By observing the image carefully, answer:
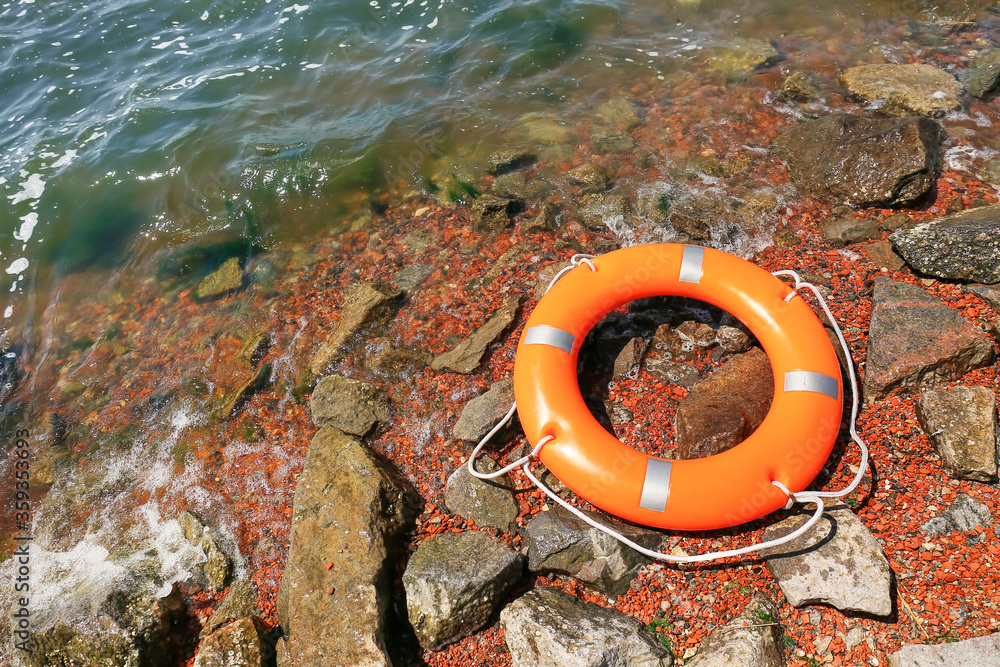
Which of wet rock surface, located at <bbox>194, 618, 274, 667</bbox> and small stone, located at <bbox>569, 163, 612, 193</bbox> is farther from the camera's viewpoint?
small stone, located at <bbox>569, 163, 612, 193</bbox>

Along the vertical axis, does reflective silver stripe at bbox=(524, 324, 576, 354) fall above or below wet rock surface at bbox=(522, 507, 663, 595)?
above

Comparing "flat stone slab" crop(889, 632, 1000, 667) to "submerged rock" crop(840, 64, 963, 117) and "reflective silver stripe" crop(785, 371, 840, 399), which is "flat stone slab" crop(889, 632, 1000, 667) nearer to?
"reflective silver stripe" crop(785, 371, 840, 399)

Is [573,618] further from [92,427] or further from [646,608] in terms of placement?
[92,427]

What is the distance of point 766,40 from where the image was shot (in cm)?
580

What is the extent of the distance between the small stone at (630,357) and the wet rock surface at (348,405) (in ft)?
4.80

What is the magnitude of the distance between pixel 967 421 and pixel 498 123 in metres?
4.47

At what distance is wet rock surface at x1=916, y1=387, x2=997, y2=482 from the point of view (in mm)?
2490

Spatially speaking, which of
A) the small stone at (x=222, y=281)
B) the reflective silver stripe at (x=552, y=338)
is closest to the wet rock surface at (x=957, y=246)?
the reflective silver stripe at (x=552, y=338)

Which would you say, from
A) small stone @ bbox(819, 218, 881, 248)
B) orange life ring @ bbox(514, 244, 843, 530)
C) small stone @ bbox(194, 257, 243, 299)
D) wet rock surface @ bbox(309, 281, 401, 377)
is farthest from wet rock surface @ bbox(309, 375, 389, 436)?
Result: small stone @ bbox(819, 218, 881, 248)

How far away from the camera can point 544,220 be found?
4.30m

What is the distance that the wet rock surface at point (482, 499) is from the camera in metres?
2.85

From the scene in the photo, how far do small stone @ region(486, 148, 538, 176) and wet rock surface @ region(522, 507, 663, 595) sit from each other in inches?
130

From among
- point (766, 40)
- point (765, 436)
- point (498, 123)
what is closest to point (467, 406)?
point (765, 436)

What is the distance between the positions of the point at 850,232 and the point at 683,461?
215 centimetres
